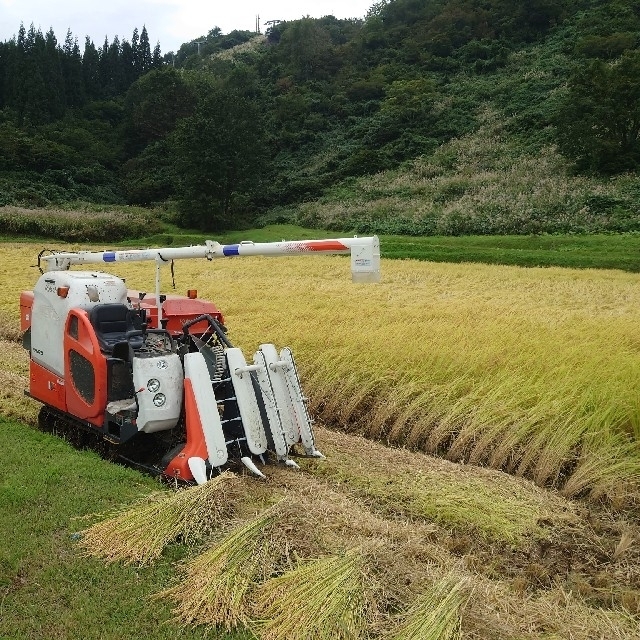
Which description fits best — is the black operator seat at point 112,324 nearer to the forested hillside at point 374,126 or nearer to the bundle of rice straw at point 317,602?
the bundle of rice straw at point 317,602

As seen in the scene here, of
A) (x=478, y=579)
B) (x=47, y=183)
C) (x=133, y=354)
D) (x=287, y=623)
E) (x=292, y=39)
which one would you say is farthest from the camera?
(x=292, y=39)

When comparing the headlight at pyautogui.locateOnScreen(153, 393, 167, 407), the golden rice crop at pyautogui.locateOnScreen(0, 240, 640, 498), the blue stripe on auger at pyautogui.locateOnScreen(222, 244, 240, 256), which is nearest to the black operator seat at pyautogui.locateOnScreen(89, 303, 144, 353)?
the headlight at pyautogui.locateOnScreen(153, 393, 167, 407)

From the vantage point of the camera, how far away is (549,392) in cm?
712

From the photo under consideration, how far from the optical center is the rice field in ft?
12.7

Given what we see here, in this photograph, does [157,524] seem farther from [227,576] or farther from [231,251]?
[231,251]

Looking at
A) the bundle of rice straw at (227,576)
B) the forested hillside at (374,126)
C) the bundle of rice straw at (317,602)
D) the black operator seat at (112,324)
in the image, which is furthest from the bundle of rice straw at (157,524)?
the forested hillside at (374,126)

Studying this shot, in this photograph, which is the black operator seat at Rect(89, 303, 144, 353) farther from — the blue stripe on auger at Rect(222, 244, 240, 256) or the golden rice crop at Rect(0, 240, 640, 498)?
the golden rice crop at Rect(0, 240, 640, 498)

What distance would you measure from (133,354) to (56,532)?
1792 millimetres

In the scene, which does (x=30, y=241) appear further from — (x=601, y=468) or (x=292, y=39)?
(x=292, y=39)

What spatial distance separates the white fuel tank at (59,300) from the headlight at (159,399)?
54.4 inches

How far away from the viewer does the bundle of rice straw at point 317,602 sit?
362 centimetres

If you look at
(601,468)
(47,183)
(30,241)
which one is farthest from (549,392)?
(47,183)

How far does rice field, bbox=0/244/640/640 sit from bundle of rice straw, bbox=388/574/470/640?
0.03ft

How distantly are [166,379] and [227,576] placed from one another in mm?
2283
